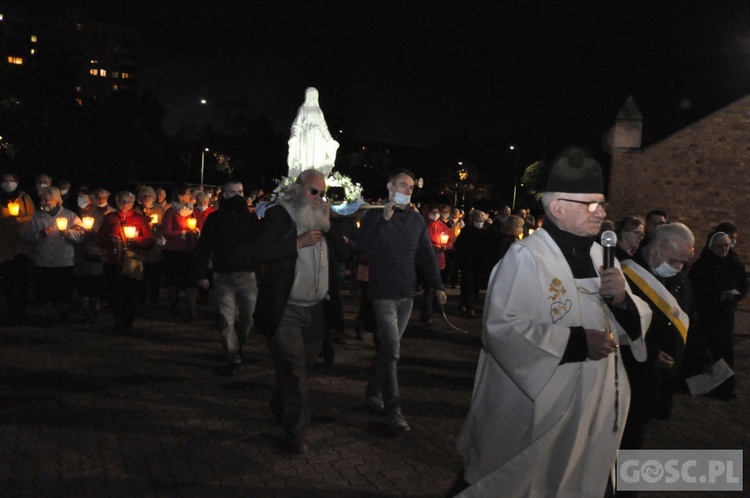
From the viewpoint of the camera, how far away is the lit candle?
1116 centimetres

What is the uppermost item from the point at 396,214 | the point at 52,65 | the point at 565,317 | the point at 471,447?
the point at 52,65

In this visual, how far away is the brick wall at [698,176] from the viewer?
63.8 ft

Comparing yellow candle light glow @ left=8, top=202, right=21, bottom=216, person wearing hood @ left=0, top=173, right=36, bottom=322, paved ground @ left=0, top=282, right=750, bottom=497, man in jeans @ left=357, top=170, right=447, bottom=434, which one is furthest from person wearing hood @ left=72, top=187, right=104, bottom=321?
man in jeans @ left=357, top=170, right=447, bottom=434

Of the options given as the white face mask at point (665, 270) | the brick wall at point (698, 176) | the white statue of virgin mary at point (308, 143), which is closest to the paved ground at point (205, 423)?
the white face mask at point (665, 270)

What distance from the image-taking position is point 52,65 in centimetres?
3475

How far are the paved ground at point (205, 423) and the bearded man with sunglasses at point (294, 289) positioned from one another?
48 centimetres

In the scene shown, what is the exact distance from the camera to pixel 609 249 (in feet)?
10.6

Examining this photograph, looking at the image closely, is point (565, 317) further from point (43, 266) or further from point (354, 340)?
point (43, 266)

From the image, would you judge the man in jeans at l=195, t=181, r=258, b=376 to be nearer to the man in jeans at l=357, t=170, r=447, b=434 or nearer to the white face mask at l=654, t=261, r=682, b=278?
the man in jeans at l=357, t=170, r=447, b=434

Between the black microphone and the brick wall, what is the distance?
17946 millimetres

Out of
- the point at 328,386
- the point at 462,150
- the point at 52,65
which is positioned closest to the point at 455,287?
the point at 328,386

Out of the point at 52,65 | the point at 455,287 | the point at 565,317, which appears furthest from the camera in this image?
the point at 52,65

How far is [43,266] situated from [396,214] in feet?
20.6

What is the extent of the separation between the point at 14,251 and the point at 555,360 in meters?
9.25
